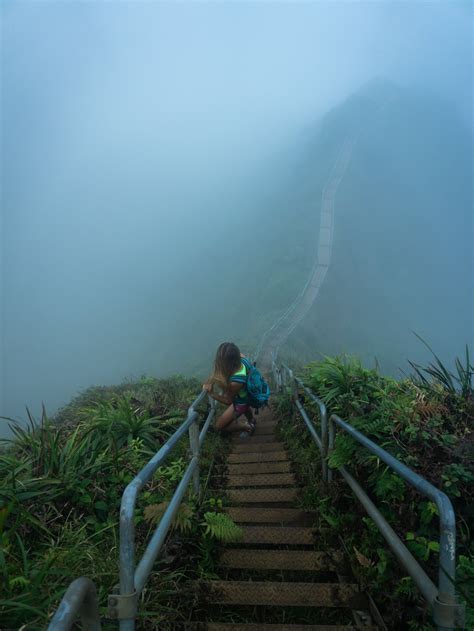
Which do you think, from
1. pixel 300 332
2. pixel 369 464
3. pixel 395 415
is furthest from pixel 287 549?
pixel 300 332

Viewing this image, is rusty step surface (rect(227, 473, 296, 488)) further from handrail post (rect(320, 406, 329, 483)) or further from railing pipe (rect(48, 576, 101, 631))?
railing pipe (rect(48, 576, 101, 631))

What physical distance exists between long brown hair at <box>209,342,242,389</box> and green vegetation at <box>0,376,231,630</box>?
0.79 meters

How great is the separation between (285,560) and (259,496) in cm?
90

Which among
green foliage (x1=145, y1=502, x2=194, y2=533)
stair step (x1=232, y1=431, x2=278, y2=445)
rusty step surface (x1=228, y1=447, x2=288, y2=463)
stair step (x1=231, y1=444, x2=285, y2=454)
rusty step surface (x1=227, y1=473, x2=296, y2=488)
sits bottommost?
stair step (x1=232, y1=431, x2=278, y2=445)

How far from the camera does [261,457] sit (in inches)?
175

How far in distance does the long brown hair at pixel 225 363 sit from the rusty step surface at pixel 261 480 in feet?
3.64

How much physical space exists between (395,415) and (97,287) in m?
78.5

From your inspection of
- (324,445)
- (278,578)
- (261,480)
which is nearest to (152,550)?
(278,578)

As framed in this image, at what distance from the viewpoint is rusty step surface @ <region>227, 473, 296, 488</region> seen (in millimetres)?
3688

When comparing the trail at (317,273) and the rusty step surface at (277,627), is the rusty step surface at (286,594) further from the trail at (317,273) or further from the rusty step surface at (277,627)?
the trail at (317,273)

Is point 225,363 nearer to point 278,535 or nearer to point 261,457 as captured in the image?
point 261,457

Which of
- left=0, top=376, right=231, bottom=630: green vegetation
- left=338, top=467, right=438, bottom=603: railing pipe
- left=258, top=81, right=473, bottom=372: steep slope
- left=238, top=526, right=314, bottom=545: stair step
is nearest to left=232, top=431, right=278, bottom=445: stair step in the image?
left=0, top=376, right=231, bottom=630: green vegetation

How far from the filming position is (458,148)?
64.4 meters

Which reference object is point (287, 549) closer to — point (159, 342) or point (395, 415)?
point (395, 415)
